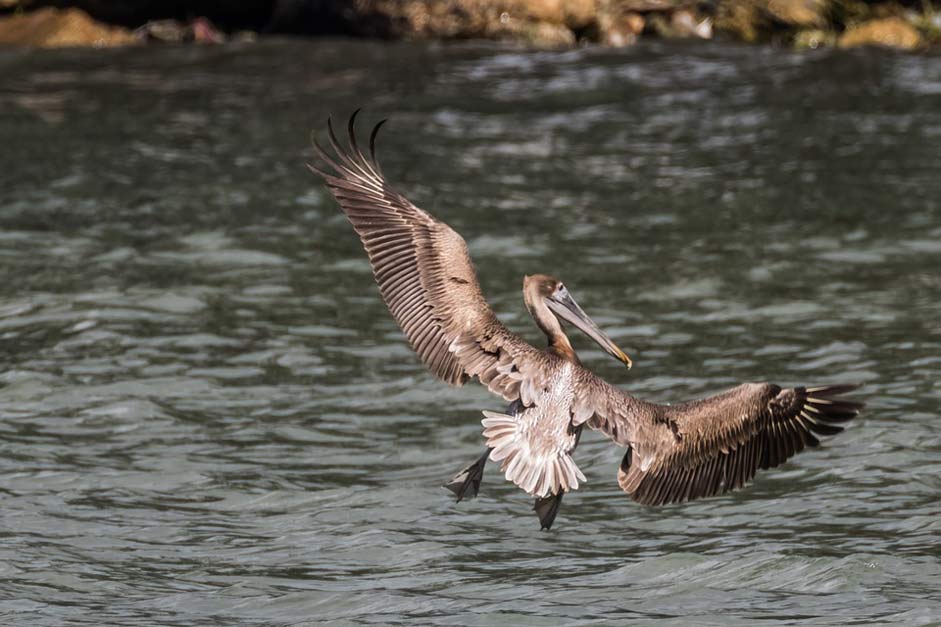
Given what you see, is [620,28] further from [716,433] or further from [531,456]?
[531,456]

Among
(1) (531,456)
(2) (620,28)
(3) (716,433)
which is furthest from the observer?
(2) (620,28)

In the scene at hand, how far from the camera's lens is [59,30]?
714 inches

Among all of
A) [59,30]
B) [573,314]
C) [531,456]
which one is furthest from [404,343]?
[59,30]

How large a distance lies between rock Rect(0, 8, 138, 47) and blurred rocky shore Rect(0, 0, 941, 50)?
11 mm

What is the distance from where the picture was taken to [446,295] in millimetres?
6566

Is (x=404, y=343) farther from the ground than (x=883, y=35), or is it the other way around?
(x=883, y=35)

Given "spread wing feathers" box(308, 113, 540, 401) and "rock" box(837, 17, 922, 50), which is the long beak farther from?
"rock" box(837, 17, 922, 50)

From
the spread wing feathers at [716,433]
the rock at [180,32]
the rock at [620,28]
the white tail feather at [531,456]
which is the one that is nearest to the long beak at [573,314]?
the spread wing feathers at [716,433]

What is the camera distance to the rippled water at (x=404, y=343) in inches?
245

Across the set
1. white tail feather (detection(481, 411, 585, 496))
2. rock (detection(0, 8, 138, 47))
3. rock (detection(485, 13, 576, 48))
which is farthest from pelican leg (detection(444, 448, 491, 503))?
rock (detection(0, 8, 138, 47))

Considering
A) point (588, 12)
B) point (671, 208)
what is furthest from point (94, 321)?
point (588, 12)

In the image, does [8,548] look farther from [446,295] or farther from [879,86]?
[879,86]

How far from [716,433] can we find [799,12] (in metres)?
12.8

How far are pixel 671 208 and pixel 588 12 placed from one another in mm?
6448
